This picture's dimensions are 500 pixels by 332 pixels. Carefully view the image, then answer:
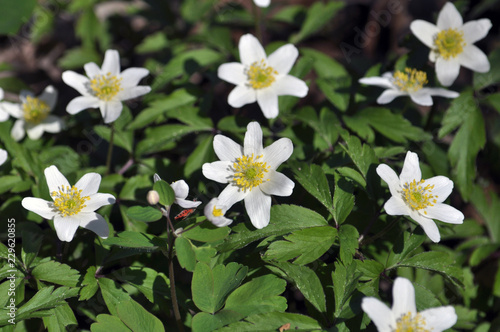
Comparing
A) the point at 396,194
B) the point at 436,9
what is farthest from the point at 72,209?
the point at 436,9

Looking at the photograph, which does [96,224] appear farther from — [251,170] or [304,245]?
[304,245]

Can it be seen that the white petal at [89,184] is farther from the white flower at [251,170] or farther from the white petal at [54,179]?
the white flower at [251,170]

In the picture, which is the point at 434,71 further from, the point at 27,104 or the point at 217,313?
the point at 27,104

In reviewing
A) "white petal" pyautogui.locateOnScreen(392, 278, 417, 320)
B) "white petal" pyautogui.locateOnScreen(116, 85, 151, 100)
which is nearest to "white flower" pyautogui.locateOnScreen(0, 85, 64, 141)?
"white petal" pyautogui.locateOnScreen(116, 85, 151, 100)

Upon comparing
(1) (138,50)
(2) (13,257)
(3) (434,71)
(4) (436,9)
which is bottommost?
(2) (13,257)

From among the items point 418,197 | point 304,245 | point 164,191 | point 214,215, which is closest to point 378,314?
point 304,245

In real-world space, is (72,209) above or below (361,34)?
below

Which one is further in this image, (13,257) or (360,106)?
(360,106)
